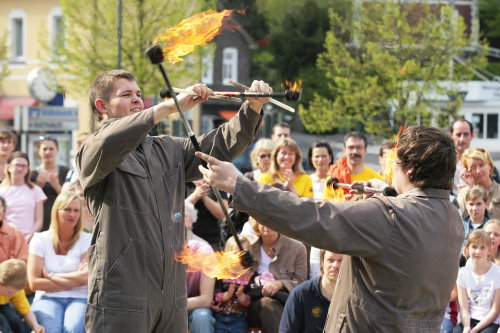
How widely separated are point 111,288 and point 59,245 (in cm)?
307

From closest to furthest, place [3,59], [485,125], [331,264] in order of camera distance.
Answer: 1. [331,264]
2. [485,125]
3. [3,59]

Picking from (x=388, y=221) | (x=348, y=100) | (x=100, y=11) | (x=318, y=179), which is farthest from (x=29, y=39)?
(x=388, y=221)

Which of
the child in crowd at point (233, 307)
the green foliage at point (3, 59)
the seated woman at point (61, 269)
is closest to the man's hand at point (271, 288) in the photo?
the child in crowd at point (233, 307)

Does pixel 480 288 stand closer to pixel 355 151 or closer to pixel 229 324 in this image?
pixel 355 151

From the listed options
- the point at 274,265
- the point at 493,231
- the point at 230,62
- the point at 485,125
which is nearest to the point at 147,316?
the point at 274,265

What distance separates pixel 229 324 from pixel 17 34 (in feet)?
77.0

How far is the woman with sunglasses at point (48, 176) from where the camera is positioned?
8.34 metres

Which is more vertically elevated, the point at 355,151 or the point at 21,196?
the point at 355,151

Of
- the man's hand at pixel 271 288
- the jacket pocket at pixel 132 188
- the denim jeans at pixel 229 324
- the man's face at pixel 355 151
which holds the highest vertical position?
the man's face at pixel 355 151

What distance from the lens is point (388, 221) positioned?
9.64ft

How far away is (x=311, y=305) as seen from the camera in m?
5.51

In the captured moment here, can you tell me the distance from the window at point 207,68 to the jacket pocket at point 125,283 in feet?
33.1

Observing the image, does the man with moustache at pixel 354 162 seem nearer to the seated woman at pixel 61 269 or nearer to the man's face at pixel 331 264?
the man's face at pixel 331 264

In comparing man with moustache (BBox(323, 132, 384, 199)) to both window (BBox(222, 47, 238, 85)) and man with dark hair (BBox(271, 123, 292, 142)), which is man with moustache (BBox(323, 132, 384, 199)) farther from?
window (BBox(222, 47, 238, 85))
